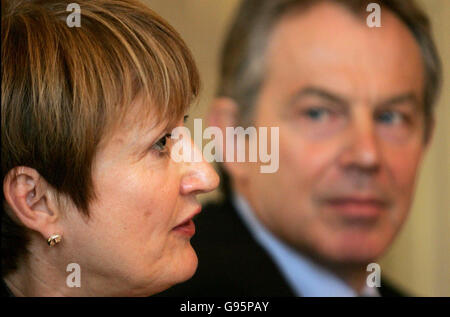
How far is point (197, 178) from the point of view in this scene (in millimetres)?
814

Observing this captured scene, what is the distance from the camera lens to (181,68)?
2.51ft

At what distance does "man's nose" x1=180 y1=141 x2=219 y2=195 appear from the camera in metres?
0.81

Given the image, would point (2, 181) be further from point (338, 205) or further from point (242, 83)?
point (338, 205)

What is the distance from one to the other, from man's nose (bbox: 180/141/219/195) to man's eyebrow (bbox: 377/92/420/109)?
0.54m

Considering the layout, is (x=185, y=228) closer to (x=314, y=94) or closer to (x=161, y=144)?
(x=161, y=144)

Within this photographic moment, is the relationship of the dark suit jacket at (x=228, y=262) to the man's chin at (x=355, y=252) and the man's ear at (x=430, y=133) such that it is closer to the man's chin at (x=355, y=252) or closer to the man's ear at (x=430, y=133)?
the man's chin at (x=355, y=252)

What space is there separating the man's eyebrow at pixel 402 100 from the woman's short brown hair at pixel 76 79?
592mm

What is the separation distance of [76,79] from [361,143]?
68 cm

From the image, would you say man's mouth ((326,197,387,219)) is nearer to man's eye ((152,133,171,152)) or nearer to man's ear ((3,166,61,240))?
man's eye ((152,133,171,152))

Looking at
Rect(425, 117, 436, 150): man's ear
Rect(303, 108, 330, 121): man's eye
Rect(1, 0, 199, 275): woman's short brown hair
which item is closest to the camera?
Rect(1, 0, 199, 275): woman's short brown hair

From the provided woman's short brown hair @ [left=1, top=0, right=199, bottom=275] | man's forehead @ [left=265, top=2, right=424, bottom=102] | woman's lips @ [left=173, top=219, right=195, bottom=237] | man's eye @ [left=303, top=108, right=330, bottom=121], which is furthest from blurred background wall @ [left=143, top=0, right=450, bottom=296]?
woman's short brown hair @ [left=1, top=0, right=199, bottom=275]

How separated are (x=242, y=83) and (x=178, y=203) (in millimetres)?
458
